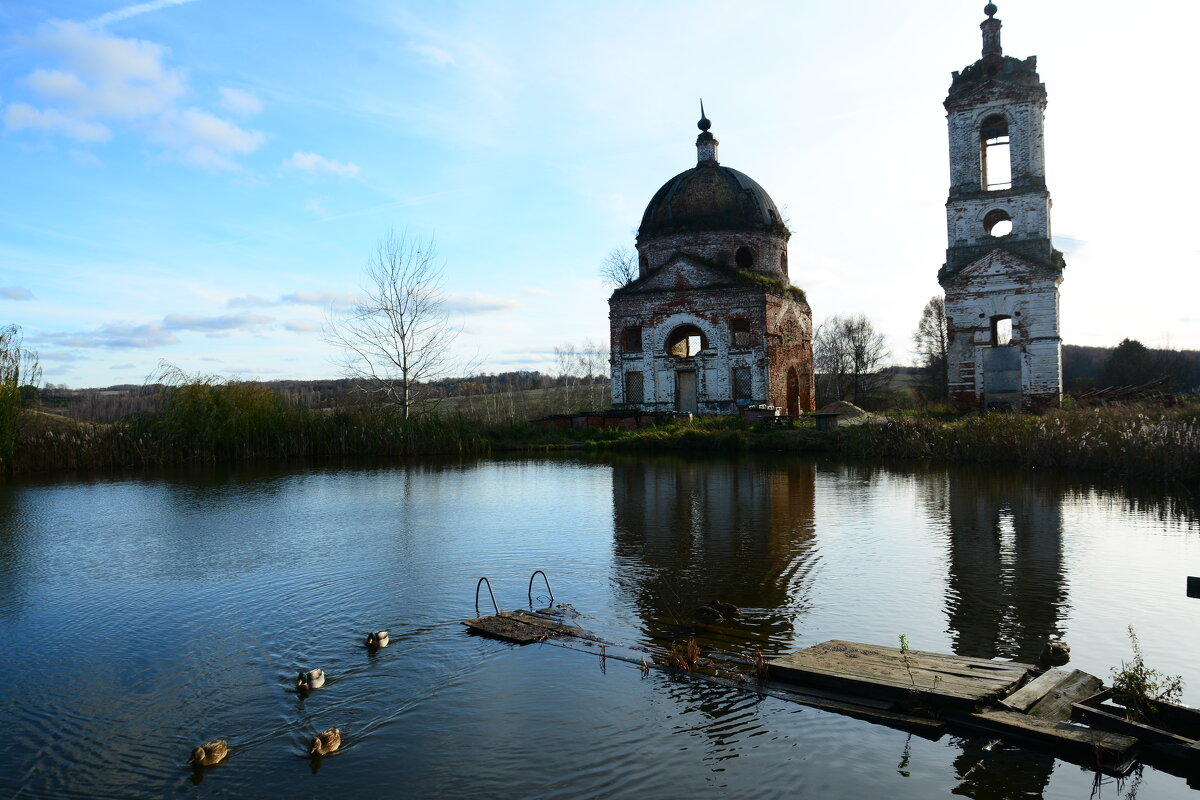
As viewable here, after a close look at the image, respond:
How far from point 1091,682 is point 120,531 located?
12.1 metres

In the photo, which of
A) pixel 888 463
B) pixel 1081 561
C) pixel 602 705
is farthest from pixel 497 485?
pixel 602 705

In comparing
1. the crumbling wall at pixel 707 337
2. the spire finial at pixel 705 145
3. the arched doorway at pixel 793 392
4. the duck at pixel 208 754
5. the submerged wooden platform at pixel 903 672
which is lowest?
the duck at pixel 208 754

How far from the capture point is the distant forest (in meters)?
23.2

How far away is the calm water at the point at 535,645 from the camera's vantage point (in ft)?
14.6

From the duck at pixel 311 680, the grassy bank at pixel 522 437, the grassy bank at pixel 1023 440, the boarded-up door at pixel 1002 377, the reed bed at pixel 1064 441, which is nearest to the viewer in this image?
the duck at pixel 311 680

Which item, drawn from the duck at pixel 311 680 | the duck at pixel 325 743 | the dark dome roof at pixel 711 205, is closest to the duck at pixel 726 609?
the duck at pixel 311 680

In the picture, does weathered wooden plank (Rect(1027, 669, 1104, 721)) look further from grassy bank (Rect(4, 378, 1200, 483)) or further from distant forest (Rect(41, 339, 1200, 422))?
distant forest (Rect(41, 339, 1200, 422))

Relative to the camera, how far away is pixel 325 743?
4.66 m

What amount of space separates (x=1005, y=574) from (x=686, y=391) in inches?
939

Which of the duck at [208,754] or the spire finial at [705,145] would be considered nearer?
the duck at [208,754]

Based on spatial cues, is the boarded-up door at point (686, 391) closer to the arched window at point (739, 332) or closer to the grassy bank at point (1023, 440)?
the arched window at point (739, 332)

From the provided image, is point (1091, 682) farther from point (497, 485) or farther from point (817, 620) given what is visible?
point (497, 485)

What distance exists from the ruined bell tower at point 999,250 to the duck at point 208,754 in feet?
89.6

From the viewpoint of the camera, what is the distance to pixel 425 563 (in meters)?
9.48
